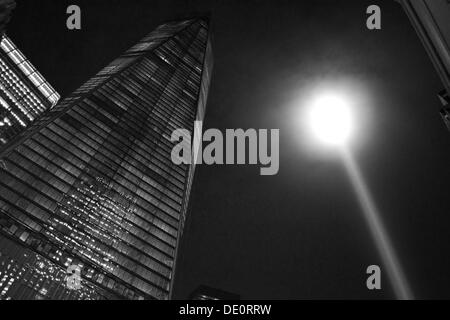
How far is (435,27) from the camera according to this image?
25.1m

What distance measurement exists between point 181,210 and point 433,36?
84742 mm

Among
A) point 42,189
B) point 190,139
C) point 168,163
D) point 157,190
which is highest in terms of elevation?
point 190,139

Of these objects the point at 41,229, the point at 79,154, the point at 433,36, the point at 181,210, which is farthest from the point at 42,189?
the point at 433,36

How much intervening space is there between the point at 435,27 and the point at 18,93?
142304 mm

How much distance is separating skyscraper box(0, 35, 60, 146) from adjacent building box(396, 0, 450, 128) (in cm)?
11708

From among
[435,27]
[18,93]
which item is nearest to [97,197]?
[18,93]

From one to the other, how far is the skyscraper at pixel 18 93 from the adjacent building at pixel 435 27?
117 meters

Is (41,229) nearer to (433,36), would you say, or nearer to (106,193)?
(106,193)

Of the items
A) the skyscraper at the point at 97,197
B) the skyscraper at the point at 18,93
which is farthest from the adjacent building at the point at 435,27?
the skyscraper at the point at 18,93

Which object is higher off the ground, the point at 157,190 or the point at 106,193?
the point at 157,190

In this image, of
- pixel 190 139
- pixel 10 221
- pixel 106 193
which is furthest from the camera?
pixel 190 139

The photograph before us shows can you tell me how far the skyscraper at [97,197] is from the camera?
70.1 metres
